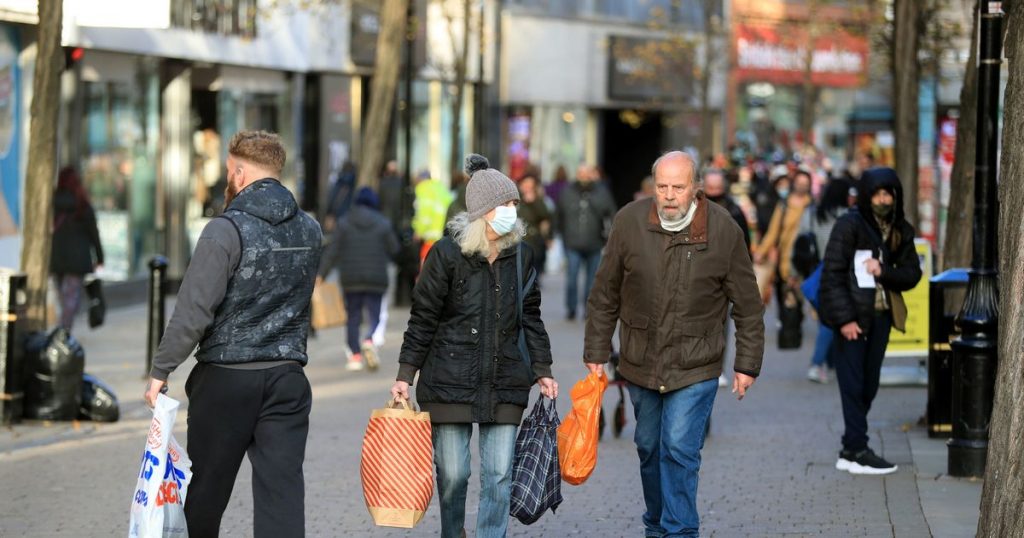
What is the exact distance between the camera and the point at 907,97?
15836 mm

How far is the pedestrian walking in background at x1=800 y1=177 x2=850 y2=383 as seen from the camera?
603 inches

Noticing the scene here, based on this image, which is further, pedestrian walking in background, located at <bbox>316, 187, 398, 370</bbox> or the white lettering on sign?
the white lettering on sign

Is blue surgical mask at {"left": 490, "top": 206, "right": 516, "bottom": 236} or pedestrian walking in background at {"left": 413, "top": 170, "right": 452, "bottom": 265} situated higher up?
blue surgical mask at {"left": 490, "top": 206, "right": 516, "bottom": 236}

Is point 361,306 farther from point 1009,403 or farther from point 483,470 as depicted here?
point 1009,403

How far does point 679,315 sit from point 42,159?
6.88 metres

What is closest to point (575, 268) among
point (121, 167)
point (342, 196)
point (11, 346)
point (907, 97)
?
point (342, 196)

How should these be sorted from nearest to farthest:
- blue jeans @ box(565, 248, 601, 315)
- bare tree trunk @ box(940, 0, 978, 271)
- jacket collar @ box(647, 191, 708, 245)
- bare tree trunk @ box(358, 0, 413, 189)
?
1. jacket collar @ box(647, 191, 708, 245)
2. bare tree trunk @ box(940, 0, 978, 271)
3. bare tree trunk @ box(358, 0, 413, 189)
4. blue jeans @ box(565, 248, 601, 315)

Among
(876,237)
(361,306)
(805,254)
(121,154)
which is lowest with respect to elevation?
(361,306)

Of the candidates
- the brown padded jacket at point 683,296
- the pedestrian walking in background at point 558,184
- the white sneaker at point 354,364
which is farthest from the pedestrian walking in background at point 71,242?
the pedestrian walking in background at point 558,184

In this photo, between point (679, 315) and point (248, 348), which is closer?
point (248, 348)

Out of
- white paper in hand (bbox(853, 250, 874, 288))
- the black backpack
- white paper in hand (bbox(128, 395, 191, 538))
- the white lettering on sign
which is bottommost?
white paper in hand (bbox(128, 395, 191, 538))

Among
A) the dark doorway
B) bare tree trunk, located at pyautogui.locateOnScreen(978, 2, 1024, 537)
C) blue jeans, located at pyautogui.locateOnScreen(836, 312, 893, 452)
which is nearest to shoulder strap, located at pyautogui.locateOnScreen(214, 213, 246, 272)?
bare tree trunk, located at pyautogui.locateOnScreen(978, 2, 1024, 537)

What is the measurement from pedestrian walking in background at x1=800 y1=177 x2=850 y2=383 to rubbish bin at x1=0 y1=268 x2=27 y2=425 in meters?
5.77

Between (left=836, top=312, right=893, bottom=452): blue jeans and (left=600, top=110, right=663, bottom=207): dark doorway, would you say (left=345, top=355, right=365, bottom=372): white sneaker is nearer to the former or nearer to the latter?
(left=836, top=312, right=893, bottom=452): blue jeans
